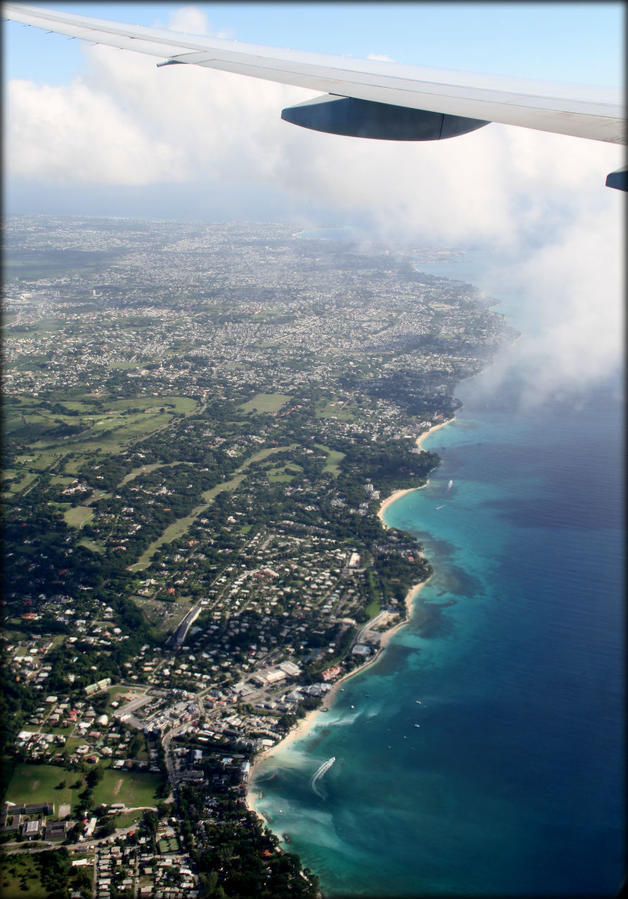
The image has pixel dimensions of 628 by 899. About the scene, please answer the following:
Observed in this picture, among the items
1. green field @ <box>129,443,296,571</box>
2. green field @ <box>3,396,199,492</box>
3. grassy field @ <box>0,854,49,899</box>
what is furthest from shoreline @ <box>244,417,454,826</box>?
green field @ <box>3,396,199,492</box>

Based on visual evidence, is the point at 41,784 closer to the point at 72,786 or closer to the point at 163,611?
the point at 72,786

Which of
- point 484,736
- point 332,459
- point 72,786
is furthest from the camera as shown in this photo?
point 332,459

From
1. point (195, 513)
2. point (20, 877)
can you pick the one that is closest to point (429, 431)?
point (195, 513)

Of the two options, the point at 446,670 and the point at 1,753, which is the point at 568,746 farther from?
the point at 1,753

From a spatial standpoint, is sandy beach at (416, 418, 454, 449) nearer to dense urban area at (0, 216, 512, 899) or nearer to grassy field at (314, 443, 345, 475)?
dense urban area at (0, 216, 512, 899)

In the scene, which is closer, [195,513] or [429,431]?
[195,513]

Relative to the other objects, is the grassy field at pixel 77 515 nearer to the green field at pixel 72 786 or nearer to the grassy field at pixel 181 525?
the grassy field at pixel 181 525

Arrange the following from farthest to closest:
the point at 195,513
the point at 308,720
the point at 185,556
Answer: the point at 195,513
the point at 185,556
the point at 308,720

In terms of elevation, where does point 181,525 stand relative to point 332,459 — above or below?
below
